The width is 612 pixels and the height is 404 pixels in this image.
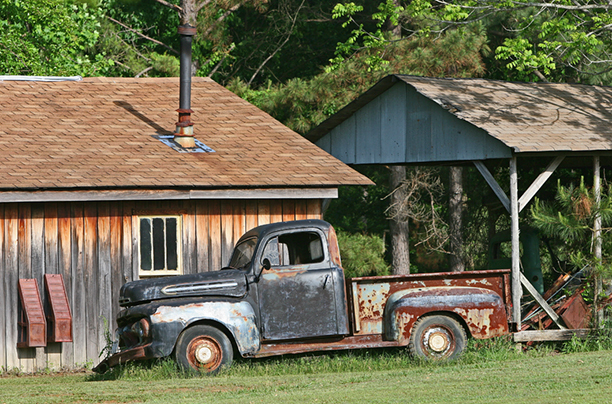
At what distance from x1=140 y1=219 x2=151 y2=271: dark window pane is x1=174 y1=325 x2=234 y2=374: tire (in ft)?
11.4

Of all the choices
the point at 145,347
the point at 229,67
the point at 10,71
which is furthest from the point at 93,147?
the point at 229,67

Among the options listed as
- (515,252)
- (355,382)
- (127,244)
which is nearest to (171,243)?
(127,244)

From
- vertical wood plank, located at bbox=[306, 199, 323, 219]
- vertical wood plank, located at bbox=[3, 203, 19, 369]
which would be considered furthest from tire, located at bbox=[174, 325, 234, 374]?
vertical wood plank, located at bbox=[306, 199, 323, 219]

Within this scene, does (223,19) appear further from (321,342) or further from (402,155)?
(321,342)

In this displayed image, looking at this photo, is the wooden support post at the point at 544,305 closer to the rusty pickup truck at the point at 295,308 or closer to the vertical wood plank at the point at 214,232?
the rusty pickup truck at the point at 295,308

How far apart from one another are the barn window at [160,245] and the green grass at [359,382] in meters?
2.32

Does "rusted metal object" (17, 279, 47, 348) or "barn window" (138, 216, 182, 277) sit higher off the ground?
"barn window" (138, 216, 182, 277)

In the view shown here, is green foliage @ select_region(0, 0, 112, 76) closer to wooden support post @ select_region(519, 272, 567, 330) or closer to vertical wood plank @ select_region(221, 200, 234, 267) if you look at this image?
vertical wood plank @ select_region(221, 200, 234, 267)

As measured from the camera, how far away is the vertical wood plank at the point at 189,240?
13.7 meters

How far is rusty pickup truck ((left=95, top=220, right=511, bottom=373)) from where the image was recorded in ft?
34.1

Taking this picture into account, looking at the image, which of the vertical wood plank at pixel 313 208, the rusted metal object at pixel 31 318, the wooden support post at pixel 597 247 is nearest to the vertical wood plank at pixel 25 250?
the rusted metal object at pixel 31 318

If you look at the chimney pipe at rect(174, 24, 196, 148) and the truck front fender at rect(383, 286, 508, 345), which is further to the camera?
the chimney pipe at rect(174, 24, 196, 148)

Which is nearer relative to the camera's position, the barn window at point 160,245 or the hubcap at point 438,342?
the hubcap at point 438,342

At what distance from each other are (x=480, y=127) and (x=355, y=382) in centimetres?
547
